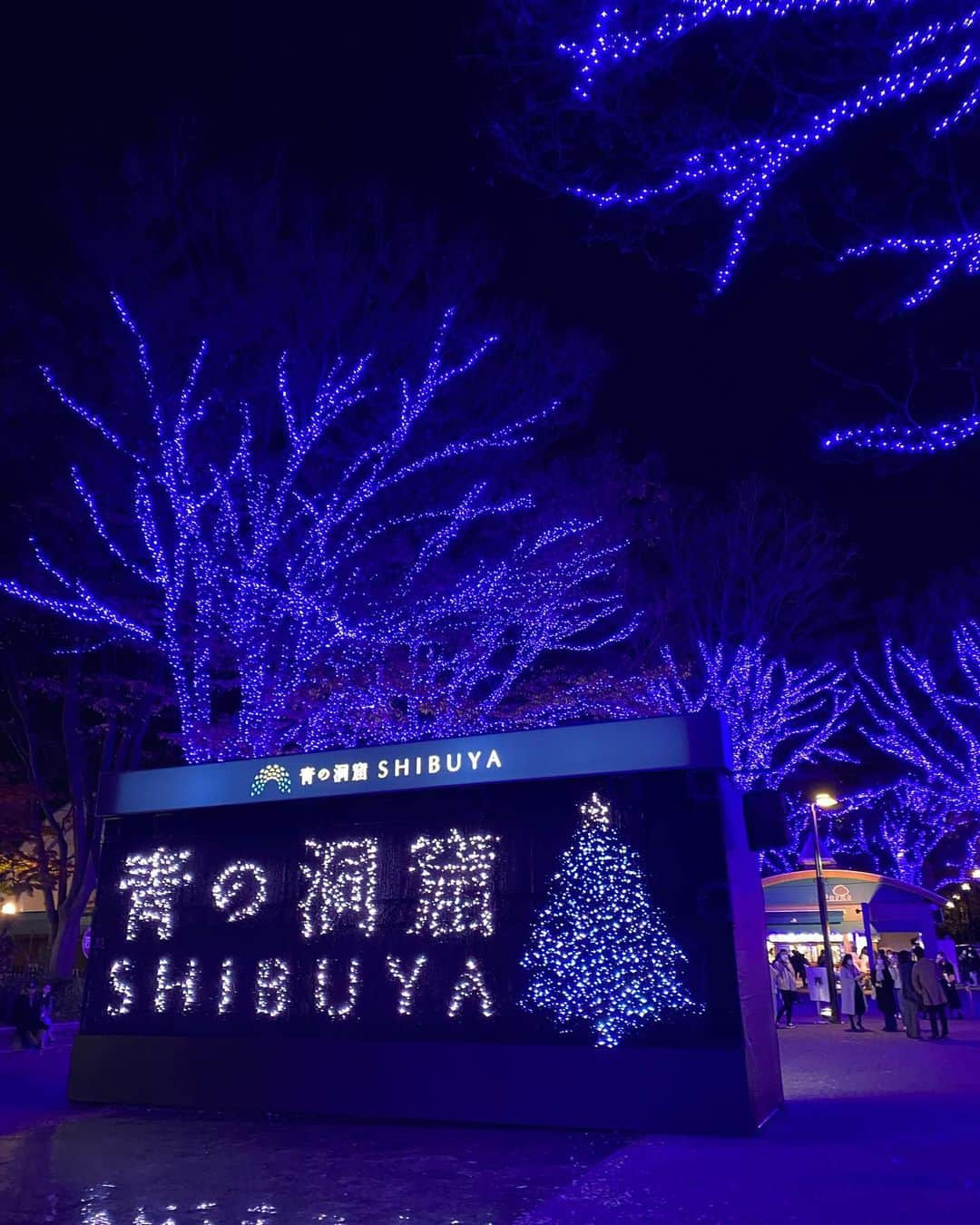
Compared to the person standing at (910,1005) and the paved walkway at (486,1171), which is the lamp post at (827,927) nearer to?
the person standing at (910,1005)

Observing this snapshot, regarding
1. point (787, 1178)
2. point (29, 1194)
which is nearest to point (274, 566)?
point (29, 1194)

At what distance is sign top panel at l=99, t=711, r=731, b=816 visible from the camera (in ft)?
29.8

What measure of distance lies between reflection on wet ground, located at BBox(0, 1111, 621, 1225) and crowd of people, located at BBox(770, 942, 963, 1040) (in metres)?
7.86

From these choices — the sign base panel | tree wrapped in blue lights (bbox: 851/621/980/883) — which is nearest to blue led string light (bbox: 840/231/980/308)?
the sign base panel

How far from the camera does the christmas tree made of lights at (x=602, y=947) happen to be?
8.68 meters

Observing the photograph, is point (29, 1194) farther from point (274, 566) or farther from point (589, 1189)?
point (274, 566)

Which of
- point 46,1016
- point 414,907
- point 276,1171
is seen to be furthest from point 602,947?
point 46,1016

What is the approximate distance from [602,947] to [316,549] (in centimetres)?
897

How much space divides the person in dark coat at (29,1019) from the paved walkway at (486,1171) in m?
8.90

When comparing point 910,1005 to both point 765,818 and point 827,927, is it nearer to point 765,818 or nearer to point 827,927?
point 827,927

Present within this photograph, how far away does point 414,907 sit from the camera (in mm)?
9695

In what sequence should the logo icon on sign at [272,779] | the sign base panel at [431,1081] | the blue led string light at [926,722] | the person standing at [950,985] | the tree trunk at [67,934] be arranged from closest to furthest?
the sign base panel at [431,1081], the logo icon on sign at [272,779], the person standing at [950,985], the tree trunk at [67,934], the blue led string light at [926,722]

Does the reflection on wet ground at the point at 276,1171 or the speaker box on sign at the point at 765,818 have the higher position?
the speaker box on sign at the point at 765,818

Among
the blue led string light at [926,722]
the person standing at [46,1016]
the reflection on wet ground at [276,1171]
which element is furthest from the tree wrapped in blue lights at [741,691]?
the reflection on wet ground at [276,1171]
